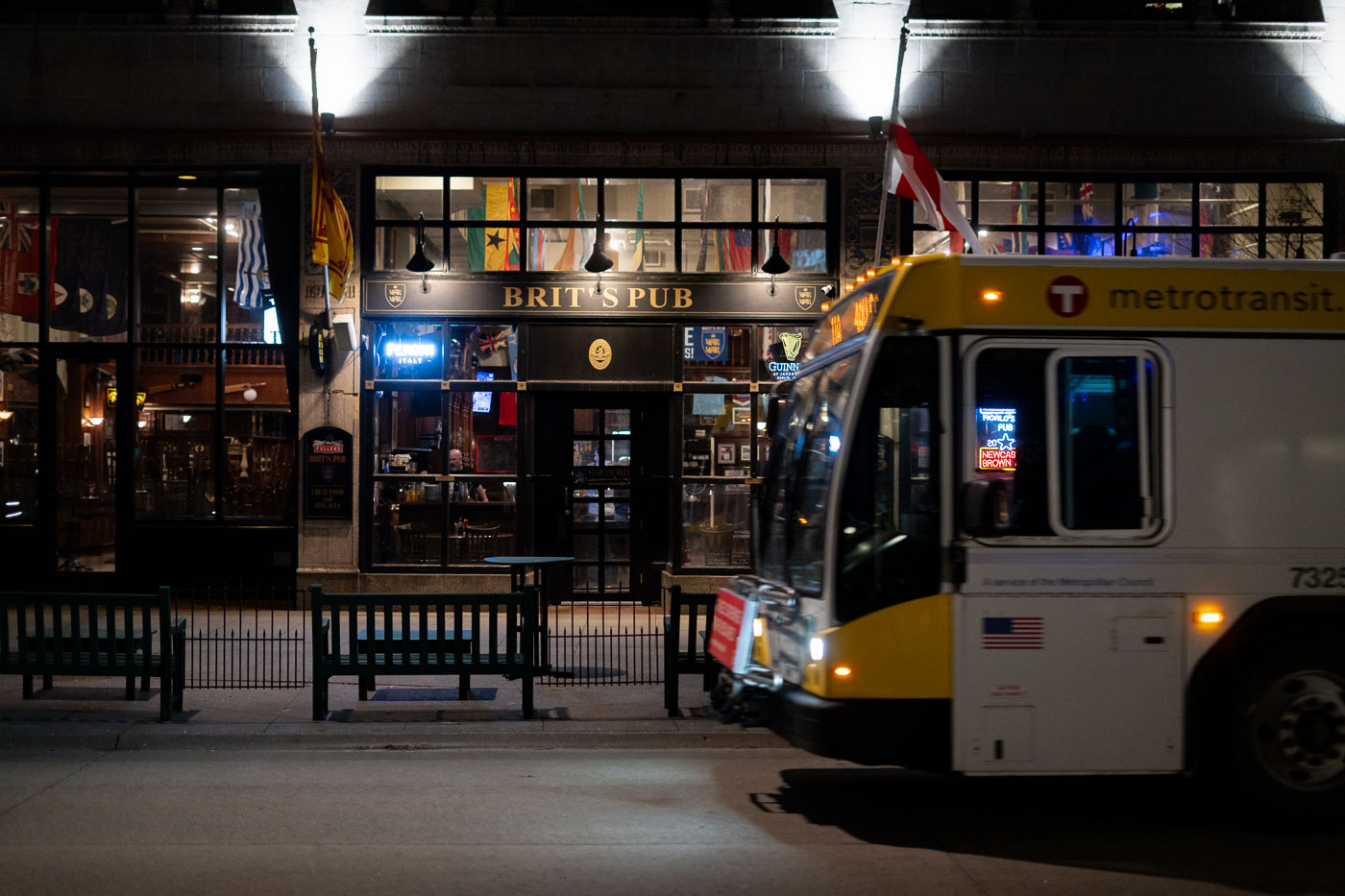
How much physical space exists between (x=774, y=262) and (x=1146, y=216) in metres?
5.07

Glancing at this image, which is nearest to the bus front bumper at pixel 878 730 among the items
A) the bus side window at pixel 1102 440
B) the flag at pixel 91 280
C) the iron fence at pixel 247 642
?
the bus side window at pixel 1102 440

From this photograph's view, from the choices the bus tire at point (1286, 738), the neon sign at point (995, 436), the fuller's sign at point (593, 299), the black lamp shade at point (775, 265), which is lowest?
the bus tire at point (1286, 738)

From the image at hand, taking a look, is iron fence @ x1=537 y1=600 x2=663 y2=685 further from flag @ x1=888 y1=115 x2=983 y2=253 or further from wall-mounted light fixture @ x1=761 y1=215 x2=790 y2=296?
flag @ x1=888 y1=115 x2=983 y2=253

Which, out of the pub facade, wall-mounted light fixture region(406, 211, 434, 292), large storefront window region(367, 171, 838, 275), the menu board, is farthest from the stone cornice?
the menu board

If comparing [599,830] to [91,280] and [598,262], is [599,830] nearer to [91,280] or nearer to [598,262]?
[598,262]

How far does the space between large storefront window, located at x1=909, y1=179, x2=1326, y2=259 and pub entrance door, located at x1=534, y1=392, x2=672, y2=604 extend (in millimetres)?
4440

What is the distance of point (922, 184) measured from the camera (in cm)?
1124

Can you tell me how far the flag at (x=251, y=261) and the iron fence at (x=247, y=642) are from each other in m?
3.72

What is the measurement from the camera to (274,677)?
401 inches

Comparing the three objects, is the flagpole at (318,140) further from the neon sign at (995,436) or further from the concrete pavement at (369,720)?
the neon sign at (995,436)

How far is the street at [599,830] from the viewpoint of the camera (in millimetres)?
5230

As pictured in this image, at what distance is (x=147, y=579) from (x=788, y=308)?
906 cm

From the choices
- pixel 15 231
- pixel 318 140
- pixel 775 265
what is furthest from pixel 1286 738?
pixel 15 231

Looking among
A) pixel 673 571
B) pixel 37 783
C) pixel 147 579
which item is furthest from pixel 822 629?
pixel 147 579
